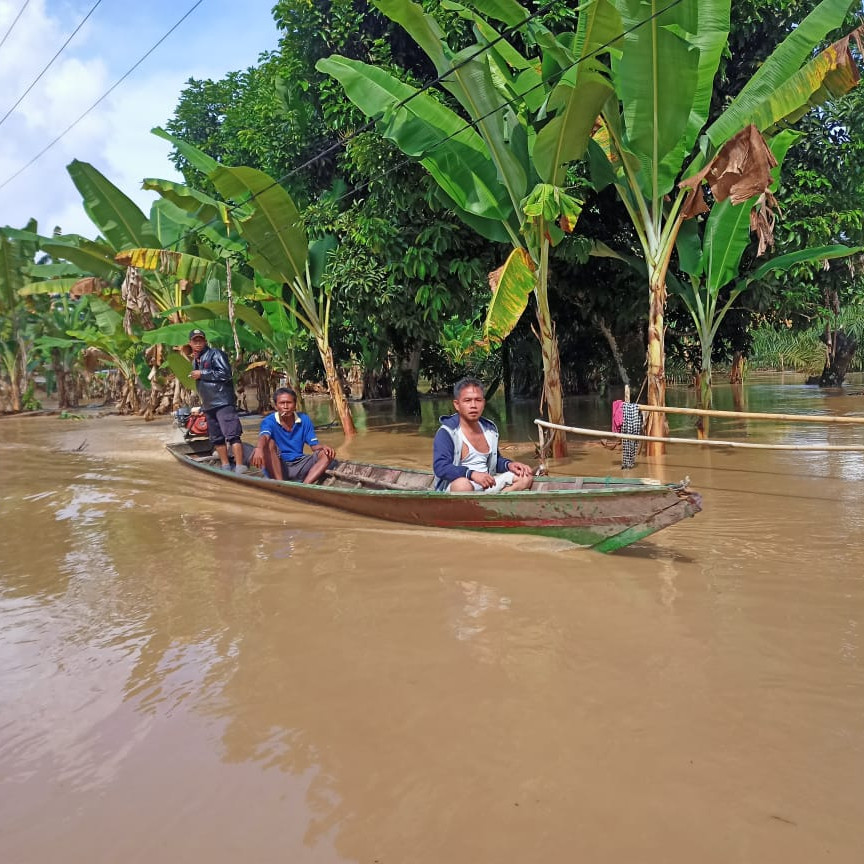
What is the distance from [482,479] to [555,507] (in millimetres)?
669

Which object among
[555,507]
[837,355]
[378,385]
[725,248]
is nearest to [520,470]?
[555,507]

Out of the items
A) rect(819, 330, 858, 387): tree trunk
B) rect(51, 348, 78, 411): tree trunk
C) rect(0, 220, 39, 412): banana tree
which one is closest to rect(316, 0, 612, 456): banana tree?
rect(0, 220, 39, 412): banana tree

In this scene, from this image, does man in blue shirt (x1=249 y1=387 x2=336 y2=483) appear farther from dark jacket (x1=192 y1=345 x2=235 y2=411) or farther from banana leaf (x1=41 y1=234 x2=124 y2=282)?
banana leaf (x1=41 y1=234 x2=124 y2=282)

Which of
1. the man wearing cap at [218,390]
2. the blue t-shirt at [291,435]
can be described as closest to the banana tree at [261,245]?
the man wearing cap at [218,390]

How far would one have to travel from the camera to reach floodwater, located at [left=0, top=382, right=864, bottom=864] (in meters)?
2.14

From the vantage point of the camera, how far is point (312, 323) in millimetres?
12609

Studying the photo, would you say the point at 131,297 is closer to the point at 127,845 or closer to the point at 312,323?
the point at 312,323

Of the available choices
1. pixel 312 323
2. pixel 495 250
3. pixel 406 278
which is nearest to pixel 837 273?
pixel 495 250

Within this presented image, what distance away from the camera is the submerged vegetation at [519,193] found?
6691 millimetres

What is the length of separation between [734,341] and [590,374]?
814 cm

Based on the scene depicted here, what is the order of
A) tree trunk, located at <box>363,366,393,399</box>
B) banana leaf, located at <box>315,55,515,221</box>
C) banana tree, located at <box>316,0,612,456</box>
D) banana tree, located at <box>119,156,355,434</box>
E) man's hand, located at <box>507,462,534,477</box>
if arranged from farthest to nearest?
tree trunk, located at <box>363,366,393,399</box>
banana tree, located at <box>119,156,355,434</box>
banana leaf, located at <box>315,55,515,221</box>
banana tree, located at <box>316,0,612,456</box>
man's hand, located at <box>507,462,534,477</box>

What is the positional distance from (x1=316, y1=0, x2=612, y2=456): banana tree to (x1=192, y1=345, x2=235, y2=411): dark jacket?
128 inches

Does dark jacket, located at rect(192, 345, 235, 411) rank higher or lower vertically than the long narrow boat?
higher

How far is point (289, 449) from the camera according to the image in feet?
23.8
